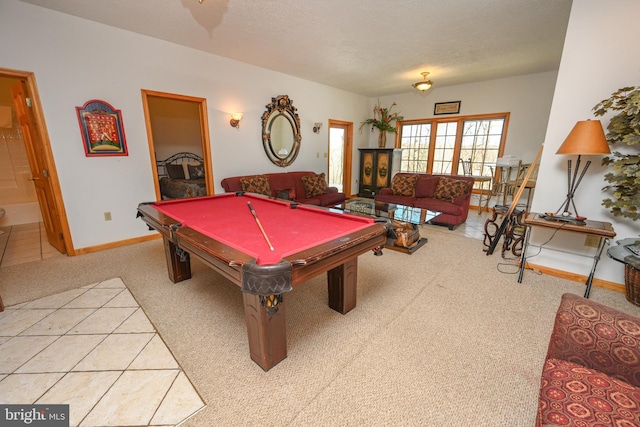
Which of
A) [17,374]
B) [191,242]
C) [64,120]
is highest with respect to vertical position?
[64,120]

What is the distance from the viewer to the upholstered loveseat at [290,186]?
13.8ft

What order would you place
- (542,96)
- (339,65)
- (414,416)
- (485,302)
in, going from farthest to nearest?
(542,96) → (339,65) → (485,302) → (414,416)

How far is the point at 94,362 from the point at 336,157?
613 cm

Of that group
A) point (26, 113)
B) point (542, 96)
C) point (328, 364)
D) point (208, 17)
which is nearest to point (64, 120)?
point (26, 113)

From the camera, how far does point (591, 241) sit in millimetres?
2508

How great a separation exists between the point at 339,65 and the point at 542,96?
13.1 feet

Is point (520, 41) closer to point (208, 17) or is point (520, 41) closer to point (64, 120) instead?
point (208, 17)

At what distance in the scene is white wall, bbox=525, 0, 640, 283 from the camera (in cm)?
215

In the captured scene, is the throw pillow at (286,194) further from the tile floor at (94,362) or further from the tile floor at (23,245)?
the tile floor at (23,245)

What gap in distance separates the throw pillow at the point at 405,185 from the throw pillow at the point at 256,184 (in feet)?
8.40

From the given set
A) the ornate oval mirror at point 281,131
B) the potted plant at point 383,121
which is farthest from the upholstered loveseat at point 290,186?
the potted plant at point 383,121

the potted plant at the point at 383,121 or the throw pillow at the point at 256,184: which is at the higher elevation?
the potted plant at the point at 383,121

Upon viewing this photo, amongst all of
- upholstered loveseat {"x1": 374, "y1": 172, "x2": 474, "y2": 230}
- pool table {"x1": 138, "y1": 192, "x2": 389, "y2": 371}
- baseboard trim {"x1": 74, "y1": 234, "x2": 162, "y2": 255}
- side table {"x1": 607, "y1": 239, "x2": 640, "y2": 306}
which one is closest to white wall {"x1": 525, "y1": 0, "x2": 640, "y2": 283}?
side table {"x1": 607, "y1": 239, "x2": 640, "y2": 306}

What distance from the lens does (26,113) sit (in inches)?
114
